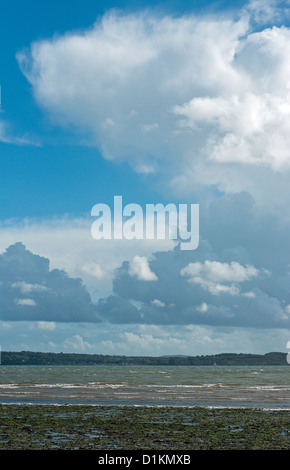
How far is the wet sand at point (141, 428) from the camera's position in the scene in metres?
35.1

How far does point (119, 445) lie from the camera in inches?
1371

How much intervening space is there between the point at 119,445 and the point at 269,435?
41.3 ft

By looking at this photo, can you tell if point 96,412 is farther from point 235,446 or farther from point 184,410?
point 235,446

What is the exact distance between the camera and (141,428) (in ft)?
141

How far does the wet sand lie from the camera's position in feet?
115

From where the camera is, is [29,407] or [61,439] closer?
[61,439]
